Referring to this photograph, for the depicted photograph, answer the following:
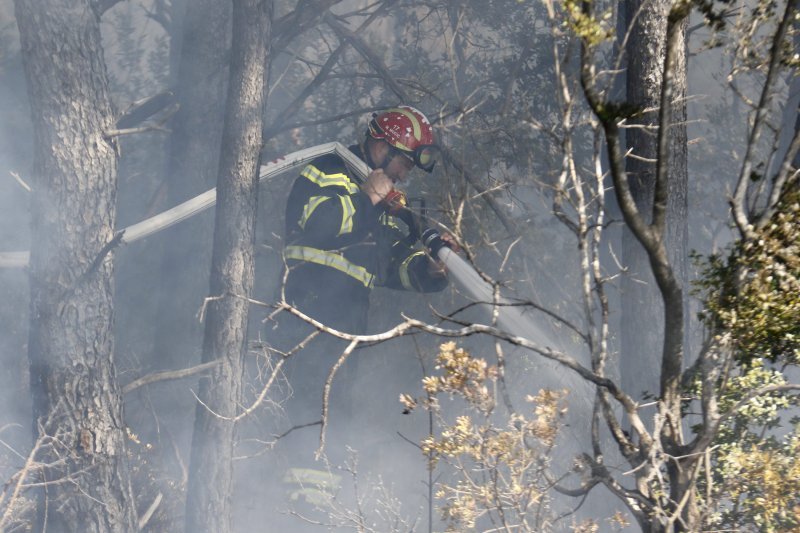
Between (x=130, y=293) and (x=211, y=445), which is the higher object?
(x=130, y=293)

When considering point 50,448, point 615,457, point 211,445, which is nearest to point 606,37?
point 50,448

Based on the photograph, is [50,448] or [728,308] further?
[50,448]

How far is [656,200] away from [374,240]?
4314mm

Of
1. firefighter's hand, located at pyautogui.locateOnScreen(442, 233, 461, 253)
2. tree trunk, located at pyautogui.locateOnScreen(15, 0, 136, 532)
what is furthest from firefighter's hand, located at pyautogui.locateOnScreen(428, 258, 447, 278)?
tree trunk, located at pyautogui.locateOnScreen(15, 0, 136, 532)

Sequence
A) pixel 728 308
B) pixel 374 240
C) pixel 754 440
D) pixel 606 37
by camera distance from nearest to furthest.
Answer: pixel 606 37, pixel 728 308, pixel 754 440, pixel 374 240

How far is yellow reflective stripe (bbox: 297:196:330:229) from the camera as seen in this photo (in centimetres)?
666

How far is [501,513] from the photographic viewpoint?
368 cm

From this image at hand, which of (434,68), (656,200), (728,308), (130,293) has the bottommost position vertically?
(728,308)

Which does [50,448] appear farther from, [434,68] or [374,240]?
[434,68]

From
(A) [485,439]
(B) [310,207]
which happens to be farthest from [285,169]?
(A) [485,439]

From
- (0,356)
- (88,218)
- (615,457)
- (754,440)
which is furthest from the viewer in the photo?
(0,356)

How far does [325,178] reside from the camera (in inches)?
267

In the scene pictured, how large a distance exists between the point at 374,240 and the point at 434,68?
12.2 feet

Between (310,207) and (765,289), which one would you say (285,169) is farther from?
(765,289)
